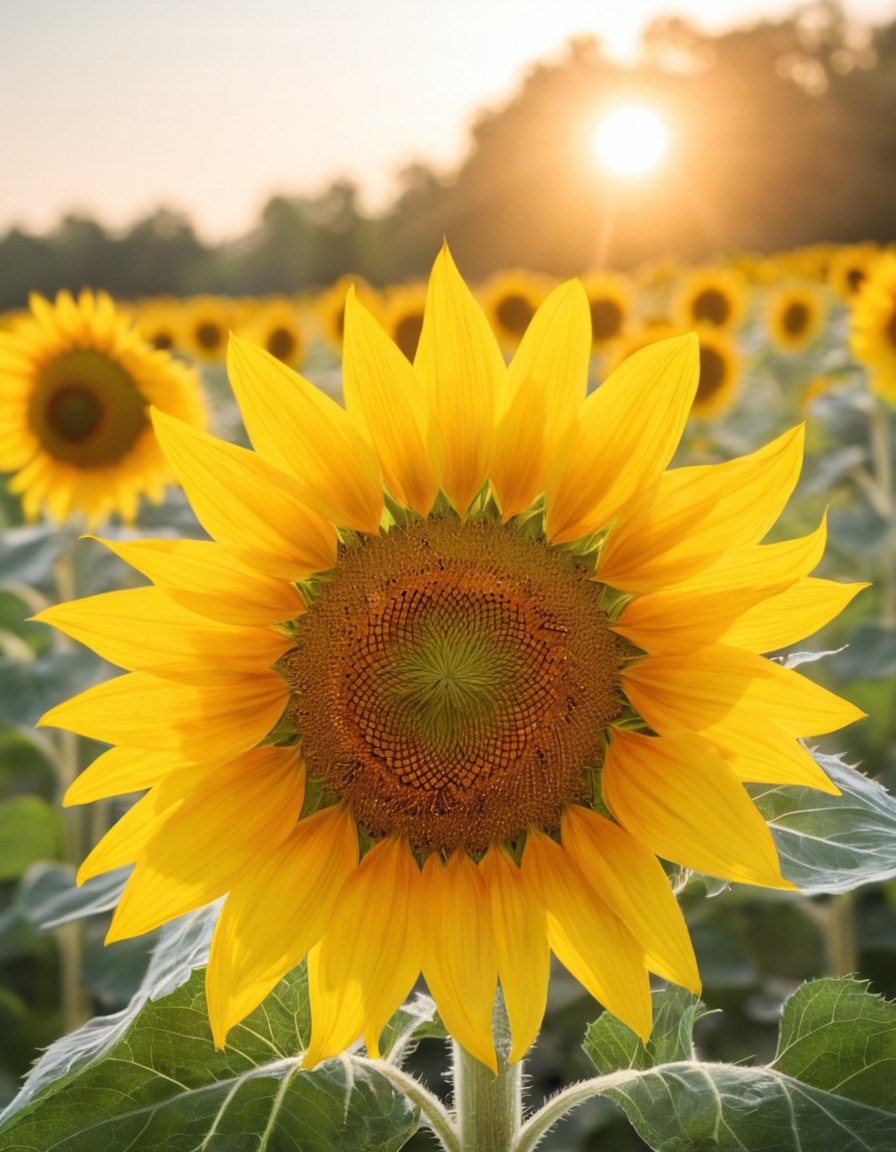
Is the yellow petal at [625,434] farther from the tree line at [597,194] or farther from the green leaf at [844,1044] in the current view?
the tree line at [597,194]

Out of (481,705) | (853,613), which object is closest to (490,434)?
(481,705)

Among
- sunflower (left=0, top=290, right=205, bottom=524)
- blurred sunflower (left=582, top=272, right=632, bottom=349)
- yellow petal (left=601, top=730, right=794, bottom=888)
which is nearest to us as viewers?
yellow petal (left=601, top=730, right=794, bottom=888)

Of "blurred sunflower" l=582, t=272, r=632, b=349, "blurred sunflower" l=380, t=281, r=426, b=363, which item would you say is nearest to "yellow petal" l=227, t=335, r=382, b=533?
"blurred sunflower" l=380, t=281, r=426, b=363

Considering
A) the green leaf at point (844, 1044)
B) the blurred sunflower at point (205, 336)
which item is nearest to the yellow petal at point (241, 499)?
the green leaf at point (844, 1044)

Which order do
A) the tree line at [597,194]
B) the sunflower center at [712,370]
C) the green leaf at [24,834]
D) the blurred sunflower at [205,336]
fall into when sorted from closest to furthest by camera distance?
the green leaf at [24,834]
the sunflower center at [712,370]
the blurred sunflower at [205,336]
the tree line at [597,194]

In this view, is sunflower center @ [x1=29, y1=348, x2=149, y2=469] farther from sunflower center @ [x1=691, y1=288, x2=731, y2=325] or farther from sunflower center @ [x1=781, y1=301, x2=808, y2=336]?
sunflower center @ [x1=781, y1=301, x2=808, y2=336]

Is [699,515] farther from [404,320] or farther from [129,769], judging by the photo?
[404,320]

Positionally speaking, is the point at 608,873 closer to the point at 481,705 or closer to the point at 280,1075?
the point at 481,705
